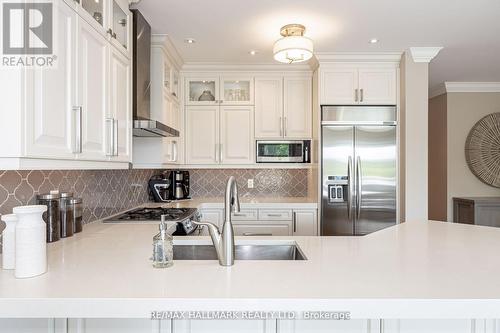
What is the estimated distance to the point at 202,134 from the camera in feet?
12.6

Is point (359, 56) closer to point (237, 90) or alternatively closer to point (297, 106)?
point (297, 106)

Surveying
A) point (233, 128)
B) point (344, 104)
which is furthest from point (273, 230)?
point (344, 104)

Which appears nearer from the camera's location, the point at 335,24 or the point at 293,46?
the point at 293,46

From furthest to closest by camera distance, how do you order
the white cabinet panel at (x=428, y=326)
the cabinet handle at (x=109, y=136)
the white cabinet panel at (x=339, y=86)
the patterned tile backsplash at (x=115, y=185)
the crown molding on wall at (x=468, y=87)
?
the crown molding on wall at (x=468, y=87) → the white cabinet panel at (x=339, y=86) → the cabinet handle at (x=109, y=136) → the patterned tile backsplash at (x=115, y=185) → the white cabinet panel at (x=428, y=326)

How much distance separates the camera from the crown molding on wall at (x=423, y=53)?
3.17m

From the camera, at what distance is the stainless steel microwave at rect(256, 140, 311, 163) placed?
3744 millimetres

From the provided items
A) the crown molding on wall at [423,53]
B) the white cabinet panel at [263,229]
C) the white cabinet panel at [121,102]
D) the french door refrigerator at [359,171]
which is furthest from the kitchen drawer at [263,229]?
the crown molding on wall at [423,53]

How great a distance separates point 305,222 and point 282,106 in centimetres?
138

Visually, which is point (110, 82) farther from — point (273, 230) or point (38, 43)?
point (273, 230)

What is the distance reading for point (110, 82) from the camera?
6.17 feet

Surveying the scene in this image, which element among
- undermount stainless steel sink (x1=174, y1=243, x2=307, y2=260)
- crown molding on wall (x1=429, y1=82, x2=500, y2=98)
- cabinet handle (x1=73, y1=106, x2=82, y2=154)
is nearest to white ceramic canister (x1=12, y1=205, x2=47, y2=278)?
cabinet handle (x1=73, y1=106, x2=82, y2=154)

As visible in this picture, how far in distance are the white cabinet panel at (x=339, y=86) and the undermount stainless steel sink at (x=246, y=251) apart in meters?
2.17

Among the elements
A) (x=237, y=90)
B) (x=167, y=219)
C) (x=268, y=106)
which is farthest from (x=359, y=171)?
(x=167, y=219)

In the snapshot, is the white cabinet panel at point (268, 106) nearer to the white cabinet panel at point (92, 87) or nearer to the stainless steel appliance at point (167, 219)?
the stainless steel appliance at point (167, 219)
